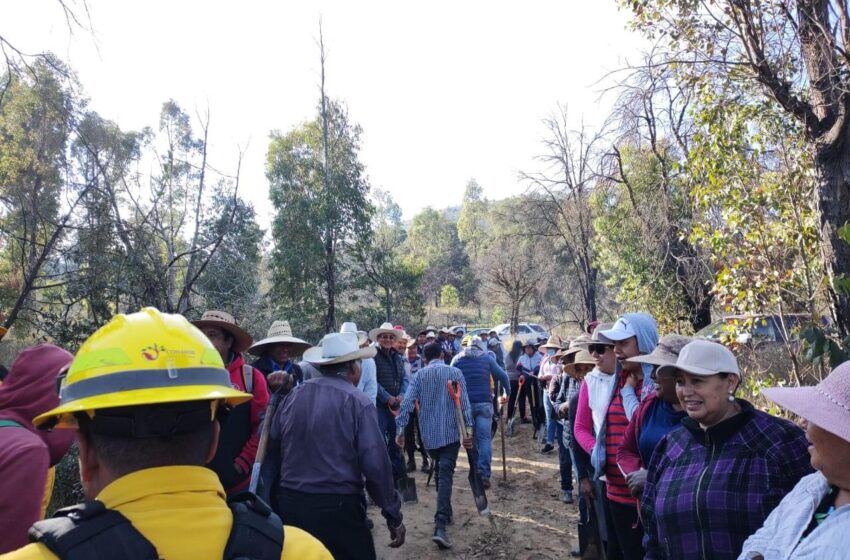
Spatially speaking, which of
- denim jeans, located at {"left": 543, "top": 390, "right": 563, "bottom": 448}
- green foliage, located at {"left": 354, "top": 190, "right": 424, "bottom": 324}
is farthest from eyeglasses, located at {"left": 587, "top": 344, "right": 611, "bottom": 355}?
green foliage, located at {"left": 354, "top": 190, "right": 424, "bottom": 324}

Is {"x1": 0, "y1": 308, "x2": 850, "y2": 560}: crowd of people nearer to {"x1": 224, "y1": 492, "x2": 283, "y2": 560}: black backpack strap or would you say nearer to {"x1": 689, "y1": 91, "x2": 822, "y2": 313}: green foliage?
{"x1": 224, "y1": 492, "x2": 283, "y2": 560}: black backpack strap

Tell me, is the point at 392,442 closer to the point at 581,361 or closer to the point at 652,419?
the point at 581,361

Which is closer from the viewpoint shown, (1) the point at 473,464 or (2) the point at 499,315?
(1) the point at 473,464

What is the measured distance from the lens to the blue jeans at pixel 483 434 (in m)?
7.28

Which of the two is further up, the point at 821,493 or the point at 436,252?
the point at 436,252

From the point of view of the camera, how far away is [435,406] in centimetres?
608

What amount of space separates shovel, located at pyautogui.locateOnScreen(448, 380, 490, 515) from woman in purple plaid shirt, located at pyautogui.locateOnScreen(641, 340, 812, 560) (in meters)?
3.37

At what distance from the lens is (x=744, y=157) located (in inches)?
243

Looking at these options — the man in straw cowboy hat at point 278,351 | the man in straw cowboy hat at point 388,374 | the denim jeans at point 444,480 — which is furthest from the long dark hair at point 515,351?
the man in straw cowboy hat at point 278,351

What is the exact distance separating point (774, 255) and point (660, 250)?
614 cm

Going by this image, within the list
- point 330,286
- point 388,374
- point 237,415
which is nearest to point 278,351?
point 237,415

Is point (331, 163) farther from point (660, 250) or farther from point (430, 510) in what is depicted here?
point (430, 510)

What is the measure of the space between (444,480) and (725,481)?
398 cm

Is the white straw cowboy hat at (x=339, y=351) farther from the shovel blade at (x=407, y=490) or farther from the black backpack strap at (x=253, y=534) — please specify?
the shovel blade at (x=407, y=490)
